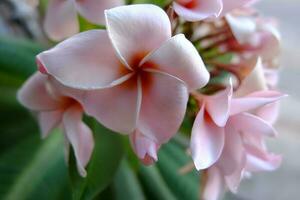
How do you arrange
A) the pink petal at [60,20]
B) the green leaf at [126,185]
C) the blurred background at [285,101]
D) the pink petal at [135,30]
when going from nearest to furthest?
the pink petal at [135,30]
the pink petal at [60,20]
the green leaf at [126,185]
the blurred background at [285,101]

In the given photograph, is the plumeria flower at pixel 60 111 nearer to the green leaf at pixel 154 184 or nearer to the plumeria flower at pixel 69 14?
the plumeria flower at pixel 69 14

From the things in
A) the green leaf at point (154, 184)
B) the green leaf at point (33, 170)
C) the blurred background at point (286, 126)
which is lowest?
the blurred background at point (286, 126)

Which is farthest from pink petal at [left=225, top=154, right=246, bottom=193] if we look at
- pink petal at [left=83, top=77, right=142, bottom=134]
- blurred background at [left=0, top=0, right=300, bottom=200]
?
blurred background at [left=0, top=0, right=300, bottom=200]

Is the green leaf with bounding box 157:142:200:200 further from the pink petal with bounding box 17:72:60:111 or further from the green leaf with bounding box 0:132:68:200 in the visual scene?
the pink petal with bounding box 17:72:60:111

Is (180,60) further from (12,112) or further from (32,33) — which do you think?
(32,33)

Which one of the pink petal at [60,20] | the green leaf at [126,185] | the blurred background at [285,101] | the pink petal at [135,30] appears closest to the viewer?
the pink petal at [135,30]

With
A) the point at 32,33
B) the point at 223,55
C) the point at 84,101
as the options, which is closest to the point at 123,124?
the point at 84,101

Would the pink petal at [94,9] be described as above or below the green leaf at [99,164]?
above

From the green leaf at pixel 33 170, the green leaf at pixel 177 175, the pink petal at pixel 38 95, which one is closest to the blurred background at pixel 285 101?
the green leaf at pixel 177 175
